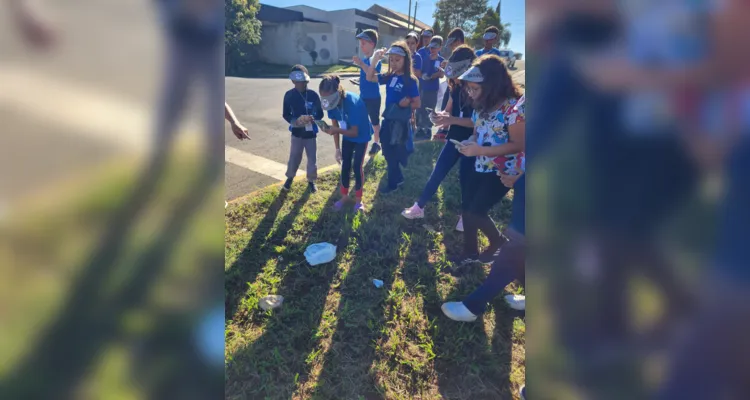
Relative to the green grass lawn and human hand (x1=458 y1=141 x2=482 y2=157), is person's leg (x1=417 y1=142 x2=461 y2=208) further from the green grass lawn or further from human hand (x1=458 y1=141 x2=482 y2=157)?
human hand (x1=458 y1=141 x2=482 y2=157)

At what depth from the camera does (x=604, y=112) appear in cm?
58

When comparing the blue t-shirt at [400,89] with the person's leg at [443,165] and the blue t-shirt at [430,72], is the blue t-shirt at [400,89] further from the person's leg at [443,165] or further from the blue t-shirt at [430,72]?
the blue t-shirt at [430,72]

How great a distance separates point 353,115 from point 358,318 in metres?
2.08

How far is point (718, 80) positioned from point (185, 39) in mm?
780

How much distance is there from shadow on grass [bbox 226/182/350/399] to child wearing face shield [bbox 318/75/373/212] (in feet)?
2.60

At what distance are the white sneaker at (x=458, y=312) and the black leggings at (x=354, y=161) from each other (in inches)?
74.3

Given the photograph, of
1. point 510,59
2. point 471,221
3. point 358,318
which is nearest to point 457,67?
point 510,59

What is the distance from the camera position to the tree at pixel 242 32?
24.8 meters

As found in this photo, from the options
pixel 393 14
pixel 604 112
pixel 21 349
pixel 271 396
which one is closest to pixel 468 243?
pixel 271 396

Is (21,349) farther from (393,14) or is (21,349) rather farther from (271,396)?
(393,14)

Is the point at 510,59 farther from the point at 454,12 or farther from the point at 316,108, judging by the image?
the point at 454,12

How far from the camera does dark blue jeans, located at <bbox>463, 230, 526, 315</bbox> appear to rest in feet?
7.23

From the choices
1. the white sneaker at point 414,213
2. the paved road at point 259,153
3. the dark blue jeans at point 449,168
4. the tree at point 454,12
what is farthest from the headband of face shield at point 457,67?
the tree at point 454,12

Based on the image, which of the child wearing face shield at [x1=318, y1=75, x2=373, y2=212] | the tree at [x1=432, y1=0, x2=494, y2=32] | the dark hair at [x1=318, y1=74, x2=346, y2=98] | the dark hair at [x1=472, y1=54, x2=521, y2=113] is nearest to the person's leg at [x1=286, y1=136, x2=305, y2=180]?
the child wearing face shield at [x1=318, y1=75, x2=373, y2=212]
